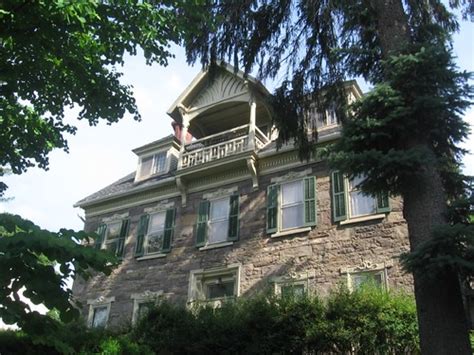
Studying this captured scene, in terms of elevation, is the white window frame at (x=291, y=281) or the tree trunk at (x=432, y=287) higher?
the white window frame at (x=291, y=281)

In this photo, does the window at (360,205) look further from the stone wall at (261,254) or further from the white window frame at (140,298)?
the white window frame at (140,298)

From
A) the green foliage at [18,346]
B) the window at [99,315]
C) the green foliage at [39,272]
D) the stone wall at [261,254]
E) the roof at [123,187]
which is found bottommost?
the green foliage at [39,272]

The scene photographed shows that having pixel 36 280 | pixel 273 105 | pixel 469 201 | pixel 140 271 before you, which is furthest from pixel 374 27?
pixel 140 271

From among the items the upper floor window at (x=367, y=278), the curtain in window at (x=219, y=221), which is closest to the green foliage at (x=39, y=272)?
the upper floor window at (x=367, y=278)

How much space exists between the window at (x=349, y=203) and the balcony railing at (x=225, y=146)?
3.66 meters

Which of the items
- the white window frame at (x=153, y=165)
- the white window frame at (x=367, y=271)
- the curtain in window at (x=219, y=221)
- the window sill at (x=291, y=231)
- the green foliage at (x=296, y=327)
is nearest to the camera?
the green foliage at (x=296, y=327)

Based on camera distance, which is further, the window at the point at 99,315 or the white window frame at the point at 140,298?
the window at the point at 99,315

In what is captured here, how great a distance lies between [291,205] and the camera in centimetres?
1644

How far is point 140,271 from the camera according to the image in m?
18.6

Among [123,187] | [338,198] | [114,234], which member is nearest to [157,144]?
[123,187]

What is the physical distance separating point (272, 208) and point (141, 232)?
19.0ft

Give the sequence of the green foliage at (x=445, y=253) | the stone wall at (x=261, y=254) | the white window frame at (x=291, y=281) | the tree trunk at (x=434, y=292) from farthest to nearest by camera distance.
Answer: the white window frame at (x=291, y=281), the stone wall at (x=261, y=254), the tree trunk at (x=434, y=292), the green foliage at (x=445, y=253)

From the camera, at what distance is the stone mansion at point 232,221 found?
14.7m

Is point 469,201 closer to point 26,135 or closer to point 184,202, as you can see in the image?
point 26,135
